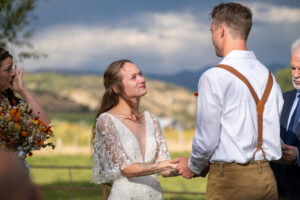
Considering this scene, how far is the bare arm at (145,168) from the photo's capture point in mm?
3707

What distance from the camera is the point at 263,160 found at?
3029 mm

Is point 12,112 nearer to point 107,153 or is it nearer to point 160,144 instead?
point 107,153

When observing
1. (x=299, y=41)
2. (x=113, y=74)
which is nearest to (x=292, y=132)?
(x=299, y=41)

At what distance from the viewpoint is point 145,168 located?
3.71 meters

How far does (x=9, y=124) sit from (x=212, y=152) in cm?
179

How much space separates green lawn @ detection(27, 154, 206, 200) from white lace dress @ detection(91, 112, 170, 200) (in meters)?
24.8

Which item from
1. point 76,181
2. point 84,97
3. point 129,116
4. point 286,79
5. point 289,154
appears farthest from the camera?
point 84,97

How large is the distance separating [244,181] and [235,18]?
1194mm

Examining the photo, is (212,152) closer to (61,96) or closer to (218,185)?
(218,185)

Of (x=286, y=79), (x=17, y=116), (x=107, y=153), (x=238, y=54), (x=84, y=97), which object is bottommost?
(x=84, y=97)

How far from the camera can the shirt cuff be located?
329 cm

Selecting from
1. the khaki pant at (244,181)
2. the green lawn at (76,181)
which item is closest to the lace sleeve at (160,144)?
the khaki pant at (244,181)

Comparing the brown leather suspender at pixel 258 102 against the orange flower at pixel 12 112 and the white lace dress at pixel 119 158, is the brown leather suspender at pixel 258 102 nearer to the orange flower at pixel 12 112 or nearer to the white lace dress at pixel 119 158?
the white lace dress at pixel 119 158

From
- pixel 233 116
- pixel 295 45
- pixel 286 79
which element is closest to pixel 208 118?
pixel 233 116
